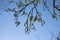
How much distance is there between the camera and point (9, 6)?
2066mm

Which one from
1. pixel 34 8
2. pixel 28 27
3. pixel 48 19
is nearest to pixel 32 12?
pixel 34 8

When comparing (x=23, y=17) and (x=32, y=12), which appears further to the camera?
(x=23, y=17)

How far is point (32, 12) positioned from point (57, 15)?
27 cm

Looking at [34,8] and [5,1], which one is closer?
[34,8]

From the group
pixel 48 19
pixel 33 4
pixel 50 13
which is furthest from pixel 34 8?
pixel 48 19

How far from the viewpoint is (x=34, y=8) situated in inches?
73.8

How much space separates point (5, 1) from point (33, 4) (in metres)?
0.41

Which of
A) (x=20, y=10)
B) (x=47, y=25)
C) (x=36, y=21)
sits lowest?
(x=47, y=25)

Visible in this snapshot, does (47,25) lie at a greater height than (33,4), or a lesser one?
lesser

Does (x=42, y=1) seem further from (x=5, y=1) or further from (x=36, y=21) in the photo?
(x=5, y=1)

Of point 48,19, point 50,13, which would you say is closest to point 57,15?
point 50,13

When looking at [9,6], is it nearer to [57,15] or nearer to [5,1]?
[5,1]

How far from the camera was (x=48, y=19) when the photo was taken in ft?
7.00

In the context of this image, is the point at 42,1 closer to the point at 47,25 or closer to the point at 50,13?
the point at 50,13
